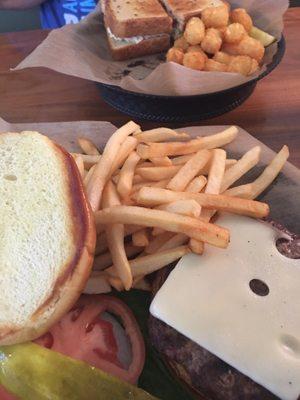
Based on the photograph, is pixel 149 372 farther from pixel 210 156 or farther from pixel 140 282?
pixel 210 156

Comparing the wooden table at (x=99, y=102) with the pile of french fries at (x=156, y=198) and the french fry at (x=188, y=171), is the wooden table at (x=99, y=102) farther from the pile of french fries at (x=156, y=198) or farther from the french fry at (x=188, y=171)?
the french fry at (x=188, y=171)

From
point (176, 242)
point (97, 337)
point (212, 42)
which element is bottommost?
point (97, 337)

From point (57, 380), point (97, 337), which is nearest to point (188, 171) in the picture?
point (97, 337)

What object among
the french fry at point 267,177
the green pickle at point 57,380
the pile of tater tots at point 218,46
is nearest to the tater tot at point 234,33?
the pile of tater tots at point 218,46

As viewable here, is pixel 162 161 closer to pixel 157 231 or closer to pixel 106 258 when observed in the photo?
pixel 157 231

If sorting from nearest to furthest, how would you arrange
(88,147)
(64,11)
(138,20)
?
(88,147) → (138,20) → (64,11)

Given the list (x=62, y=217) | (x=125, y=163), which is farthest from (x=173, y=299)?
(x=125, y=163)

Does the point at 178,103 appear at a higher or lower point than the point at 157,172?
lower
